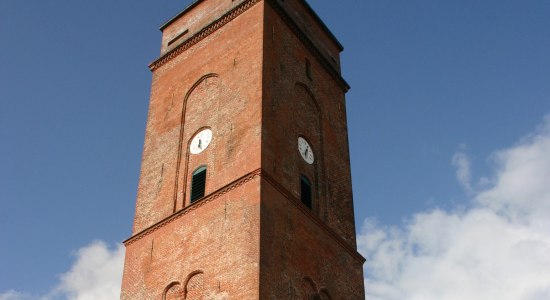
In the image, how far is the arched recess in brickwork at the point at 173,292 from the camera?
71.8 ft

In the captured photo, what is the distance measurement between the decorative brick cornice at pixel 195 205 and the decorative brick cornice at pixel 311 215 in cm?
49

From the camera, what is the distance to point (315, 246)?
2330cm

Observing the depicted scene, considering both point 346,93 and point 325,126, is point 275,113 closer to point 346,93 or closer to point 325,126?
point 325,126

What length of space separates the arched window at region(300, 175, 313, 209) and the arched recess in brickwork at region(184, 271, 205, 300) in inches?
175

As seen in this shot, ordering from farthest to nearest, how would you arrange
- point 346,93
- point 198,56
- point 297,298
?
1. point 346,93
2. point 198,56
3. point 297,298

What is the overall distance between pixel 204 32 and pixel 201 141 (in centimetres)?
541

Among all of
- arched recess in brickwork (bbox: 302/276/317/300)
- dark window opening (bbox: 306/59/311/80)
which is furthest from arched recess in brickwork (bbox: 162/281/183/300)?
dark window opening (bbox: 306/59/311/80)

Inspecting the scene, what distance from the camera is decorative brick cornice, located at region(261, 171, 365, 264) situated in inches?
882

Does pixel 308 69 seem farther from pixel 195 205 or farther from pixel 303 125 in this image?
pixel 195 205

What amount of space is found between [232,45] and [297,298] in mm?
10052

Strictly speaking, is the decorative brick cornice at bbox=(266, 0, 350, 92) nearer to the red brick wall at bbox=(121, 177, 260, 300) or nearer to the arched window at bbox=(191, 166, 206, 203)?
the arched window at bbox=(191, 166, 206, 203)

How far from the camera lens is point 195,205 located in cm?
2319

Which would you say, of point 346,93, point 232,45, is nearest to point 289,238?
point 232,45

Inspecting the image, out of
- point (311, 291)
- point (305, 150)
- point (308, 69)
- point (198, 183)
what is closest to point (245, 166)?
point (198, 183)
